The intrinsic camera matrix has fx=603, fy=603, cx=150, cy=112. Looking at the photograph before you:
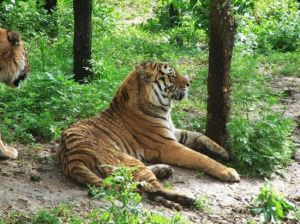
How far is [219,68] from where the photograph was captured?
6230mm

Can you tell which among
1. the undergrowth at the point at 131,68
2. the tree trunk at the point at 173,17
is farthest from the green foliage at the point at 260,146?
the tree trunk at the point at 173,17

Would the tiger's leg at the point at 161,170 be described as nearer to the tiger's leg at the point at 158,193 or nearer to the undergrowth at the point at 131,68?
the tiger's leg at the point at 158,193

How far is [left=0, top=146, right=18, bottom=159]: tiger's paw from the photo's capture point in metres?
5.68

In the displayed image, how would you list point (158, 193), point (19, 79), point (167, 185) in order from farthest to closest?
1. point (19, 79)
2. point (167, 185)
3. point (158, 193)

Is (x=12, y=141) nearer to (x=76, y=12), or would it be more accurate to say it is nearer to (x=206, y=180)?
(x=206, y=180)

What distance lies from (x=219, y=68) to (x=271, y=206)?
1694mm

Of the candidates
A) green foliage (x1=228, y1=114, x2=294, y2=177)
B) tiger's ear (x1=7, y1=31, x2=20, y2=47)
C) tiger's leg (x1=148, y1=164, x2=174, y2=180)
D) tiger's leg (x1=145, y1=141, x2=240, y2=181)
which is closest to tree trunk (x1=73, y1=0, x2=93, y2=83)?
tiger's ear (x1=7, y1=31, x2=20, y2=47)

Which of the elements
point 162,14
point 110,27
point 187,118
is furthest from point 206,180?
point 162,14

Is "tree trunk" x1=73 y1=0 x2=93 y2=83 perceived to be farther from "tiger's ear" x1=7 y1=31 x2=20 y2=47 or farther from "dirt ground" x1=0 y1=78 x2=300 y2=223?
"tiger's ear" x1=7 y1=31 x2=20 y2=47

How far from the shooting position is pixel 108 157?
549 centimetres

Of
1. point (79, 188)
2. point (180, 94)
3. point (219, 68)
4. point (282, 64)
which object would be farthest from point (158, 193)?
point (282, 64)

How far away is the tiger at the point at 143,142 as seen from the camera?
526cm

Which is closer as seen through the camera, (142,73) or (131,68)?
(142,73)

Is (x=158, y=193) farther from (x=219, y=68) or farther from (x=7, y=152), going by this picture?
(x=219, y=68)
